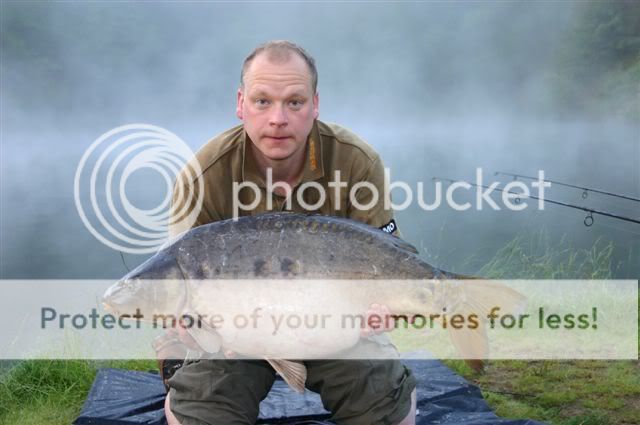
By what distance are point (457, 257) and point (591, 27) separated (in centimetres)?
916

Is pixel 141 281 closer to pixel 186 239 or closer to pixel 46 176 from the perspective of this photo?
pixel 186 239

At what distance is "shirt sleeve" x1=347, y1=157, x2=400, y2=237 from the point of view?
2203 millimetres

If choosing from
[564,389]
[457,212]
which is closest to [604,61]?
[457,212]

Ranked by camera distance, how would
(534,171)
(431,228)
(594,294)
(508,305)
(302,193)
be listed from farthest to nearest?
(534,171), (431,228), (594,294), (302,193), (508,305)

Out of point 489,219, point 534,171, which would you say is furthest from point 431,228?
point 534,171

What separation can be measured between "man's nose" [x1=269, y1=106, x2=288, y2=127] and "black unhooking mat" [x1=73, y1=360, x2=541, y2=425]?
1102mm

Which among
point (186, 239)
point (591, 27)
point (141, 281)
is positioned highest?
point (591, 27)

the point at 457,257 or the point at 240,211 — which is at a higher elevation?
the point at 240,211

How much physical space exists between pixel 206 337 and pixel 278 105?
75cm

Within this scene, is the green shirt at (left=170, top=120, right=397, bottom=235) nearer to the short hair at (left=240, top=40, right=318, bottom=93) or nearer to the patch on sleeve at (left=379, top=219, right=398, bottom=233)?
the patch on sleeve at (left=379, top=219, right=398, bottom=233)

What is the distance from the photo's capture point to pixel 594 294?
4.06 m

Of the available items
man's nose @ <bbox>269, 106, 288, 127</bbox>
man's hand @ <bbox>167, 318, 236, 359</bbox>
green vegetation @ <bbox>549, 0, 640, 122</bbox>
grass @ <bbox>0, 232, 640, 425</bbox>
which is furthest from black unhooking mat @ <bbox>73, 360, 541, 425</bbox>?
green vegetation @ <bbox>549, 0, 640, 122</bbox>

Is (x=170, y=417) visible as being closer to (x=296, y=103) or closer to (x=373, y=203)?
(x=373, y=203)

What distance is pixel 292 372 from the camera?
71.0 inches
